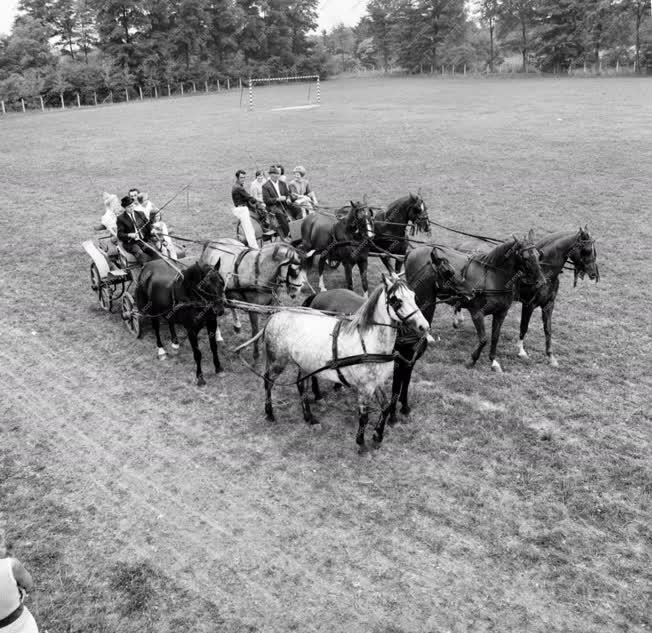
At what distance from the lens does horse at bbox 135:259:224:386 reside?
29.1 feet

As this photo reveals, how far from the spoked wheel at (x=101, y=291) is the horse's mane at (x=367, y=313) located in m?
6.65

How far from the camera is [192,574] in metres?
5.99

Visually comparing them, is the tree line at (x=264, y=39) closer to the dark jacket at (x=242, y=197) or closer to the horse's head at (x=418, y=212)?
the dark jacket at (x=242, y=197)

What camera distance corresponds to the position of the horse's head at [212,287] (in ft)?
28.8

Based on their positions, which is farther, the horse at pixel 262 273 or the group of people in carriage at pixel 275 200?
the group of people in carriage at pixel 275 200

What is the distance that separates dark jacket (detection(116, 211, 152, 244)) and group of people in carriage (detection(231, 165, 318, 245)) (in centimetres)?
319

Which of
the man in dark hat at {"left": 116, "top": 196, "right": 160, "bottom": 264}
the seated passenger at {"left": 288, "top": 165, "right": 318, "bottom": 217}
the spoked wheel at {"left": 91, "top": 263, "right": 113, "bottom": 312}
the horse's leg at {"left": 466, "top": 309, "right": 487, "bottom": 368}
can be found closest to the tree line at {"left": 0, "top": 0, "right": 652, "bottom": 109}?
the seated passenger at {"left": 288, "top": 165, "right": 318, "bottom": 217}

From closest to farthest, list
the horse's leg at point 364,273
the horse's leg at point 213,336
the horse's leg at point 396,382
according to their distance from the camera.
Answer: the horse's leg at point 396,382 → the horse's leg at point 213,336 → the horse's leg at point 364,273

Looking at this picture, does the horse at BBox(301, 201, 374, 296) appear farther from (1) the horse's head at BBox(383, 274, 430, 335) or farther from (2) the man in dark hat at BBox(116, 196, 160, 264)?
(1) the horse's head at BBox(383, 274, 430, 335)

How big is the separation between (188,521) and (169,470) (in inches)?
39.8

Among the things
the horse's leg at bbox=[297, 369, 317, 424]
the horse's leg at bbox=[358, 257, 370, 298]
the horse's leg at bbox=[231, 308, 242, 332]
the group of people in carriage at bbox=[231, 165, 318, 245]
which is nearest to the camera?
the horse's leg at bbox=[297, 369, 317, 424]

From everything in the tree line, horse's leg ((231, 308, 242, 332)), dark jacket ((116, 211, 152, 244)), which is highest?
the tree line

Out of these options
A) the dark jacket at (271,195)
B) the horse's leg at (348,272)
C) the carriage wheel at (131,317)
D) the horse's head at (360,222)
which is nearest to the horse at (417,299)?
the horse's head at (360,222)

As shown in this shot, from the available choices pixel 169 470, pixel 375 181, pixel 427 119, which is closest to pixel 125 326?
pixel 169 470
